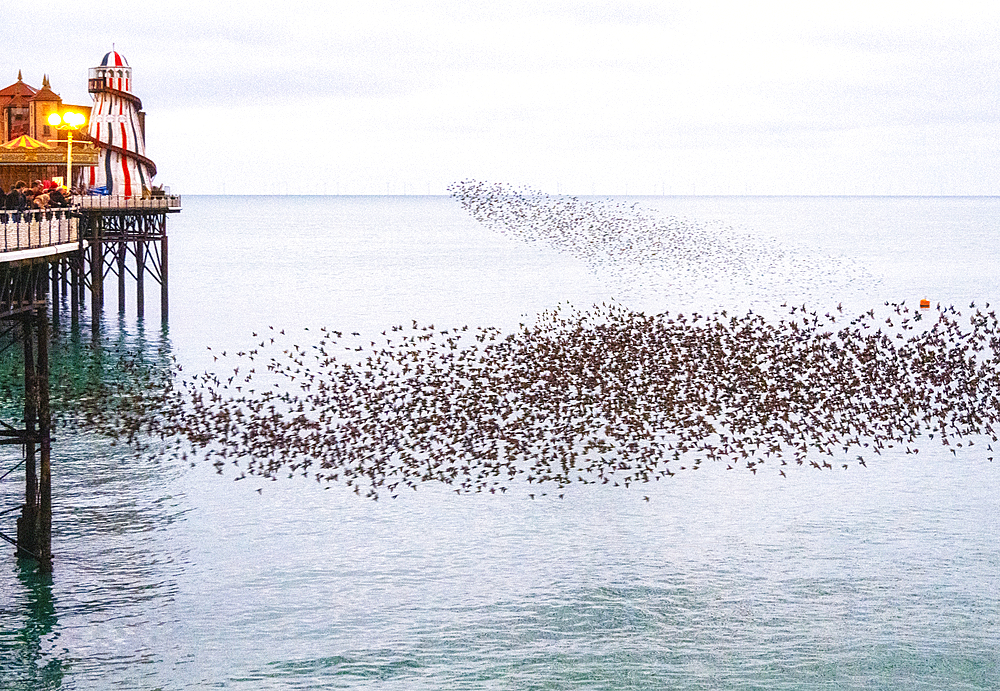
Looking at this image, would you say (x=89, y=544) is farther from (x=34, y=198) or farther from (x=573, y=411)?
(x=573, y=411)

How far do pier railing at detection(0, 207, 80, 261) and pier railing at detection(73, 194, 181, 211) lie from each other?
23.5m

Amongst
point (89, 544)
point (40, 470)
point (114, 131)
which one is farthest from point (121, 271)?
point (40, 470)

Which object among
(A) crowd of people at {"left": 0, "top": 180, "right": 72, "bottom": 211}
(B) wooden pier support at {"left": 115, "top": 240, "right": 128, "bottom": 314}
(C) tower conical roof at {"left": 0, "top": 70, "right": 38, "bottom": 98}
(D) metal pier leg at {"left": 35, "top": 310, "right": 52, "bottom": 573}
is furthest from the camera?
(C) tower conical roof at {"left": 0, "top": 70, "right": 38, "bottom": 98}

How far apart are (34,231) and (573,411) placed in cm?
1782

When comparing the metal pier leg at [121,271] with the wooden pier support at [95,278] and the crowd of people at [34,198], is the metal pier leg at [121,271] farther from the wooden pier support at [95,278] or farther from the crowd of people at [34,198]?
the crowd of people at [34,198]

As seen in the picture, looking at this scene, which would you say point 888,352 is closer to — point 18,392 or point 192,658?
point 18,392

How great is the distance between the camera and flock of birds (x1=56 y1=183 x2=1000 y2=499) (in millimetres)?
35219

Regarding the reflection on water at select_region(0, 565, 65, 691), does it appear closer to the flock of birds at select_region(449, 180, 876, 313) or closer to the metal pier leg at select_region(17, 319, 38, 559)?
the metal pier leg at select_region(17, 319, 38, 559)

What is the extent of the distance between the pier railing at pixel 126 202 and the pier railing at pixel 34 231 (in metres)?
23.5

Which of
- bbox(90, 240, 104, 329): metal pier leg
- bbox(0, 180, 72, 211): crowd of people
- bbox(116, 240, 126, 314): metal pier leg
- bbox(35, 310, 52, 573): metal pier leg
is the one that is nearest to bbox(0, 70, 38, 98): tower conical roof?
bbox(116, 240, 126, 314): metal pier leg

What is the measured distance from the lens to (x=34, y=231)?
2789 centimetres

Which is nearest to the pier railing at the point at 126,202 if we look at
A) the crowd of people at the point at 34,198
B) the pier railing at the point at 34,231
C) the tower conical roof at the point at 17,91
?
the tower conical roof at the point at 17,91

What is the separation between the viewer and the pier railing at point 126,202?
2243 inches

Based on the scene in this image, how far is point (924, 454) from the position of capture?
36750mm
